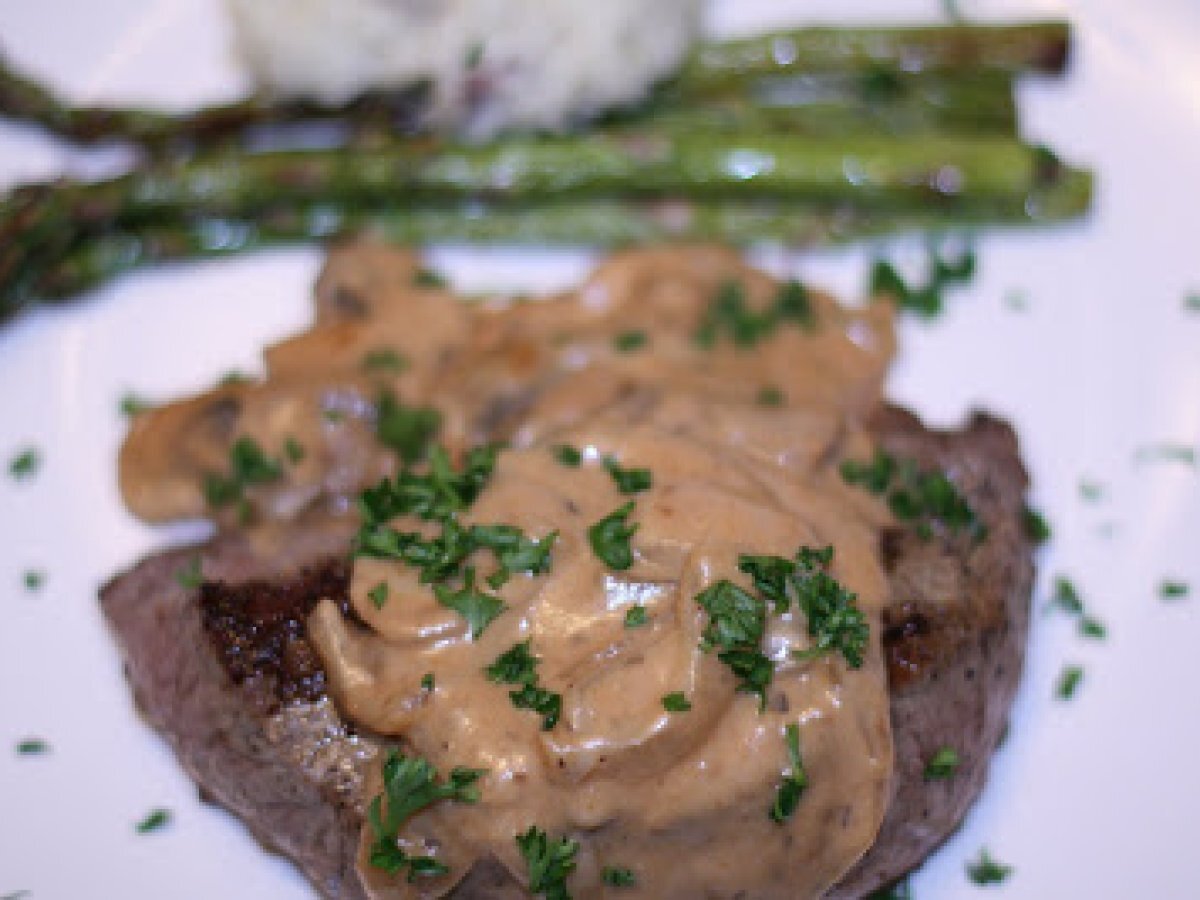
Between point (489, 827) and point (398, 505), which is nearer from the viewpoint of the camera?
point (489, 827)

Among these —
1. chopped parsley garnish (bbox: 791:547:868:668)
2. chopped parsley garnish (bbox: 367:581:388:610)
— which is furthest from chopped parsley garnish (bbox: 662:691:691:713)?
chopped parsley garnish (bbox: 367:581:388:610)

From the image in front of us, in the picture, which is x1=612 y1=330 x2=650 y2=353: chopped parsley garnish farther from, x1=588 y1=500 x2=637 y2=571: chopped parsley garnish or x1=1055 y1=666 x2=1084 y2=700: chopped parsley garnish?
x1=1055 y1=666 x2=1084 y2=700: chopped parsley garnish

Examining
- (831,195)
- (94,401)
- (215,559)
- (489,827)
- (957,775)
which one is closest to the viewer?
(489,827)

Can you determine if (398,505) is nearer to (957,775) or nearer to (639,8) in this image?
(957,775)

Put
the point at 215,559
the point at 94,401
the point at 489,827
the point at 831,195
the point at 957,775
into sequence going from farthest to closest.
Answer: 1. the point at 831,195
2. the point at 94,401
3. the point at 215,559
4. the point at 957,775
5. the point at 489,827

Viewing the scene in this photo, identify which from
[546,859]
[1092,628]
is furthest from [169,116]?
[1092,628]

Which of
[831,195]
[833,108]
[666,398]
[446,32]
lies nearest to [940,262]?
[831,195]
